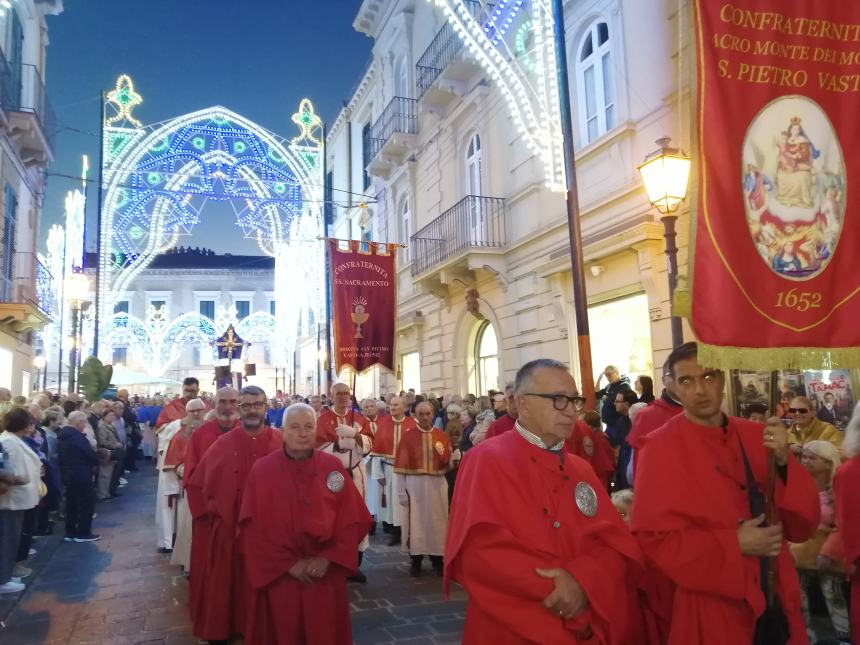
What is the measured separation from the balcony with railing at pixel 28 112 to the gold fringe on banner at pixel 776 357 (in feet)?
57.6

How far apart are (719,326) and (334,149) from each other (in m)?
27.8

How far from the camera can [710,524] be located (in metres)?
2.79

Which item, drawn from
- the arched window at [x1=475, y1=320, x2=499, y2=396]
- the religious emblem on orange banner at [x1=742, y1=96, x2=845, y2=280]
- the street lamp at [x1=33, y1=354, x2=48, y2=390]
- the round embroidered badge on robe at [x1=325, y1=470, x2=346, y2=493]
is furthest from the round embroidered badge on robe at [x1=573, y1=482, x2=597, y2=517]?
the street lamp at [x1=33, y1=354, x2=48, y2=390]

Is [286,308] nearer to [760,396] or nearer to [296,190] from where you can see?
[296,190]

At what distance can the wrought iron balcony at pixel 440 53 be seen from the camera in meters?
15.7

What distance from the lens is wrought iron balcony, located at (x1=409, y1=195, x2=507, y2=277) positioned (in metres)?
14.3

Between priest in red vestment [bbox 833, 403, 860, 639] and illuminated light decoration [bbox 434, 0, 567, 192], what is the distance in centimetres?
621

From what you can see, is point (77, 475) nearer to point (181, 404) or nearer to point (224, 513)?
point (181, 404)

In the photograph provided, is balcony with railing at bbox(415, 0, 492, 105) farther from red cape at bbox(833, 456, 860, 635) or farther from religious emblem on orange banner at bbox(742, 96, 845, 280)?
red cape at bbox(833, 456, 860, 635)

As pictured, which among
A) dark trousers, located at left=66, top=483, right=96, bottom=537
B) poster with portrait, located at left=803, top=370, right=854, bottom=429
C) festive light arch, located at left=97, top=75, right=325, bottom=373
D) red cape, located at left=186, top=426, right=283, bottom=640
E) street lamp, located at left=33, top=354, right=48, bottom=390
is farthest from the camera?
street lamp, located at left=33, top=354, right=48, bottom=390

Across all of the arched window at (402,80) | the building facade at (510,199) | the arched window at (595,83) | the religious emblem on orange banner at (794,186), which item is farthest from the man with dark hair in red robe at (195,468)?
the arched window at (402,80)

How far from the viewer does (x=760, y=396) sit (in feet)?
25.8

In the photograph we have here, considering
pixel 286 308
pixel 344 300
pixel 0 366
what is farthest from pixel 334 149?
pixel 344 300

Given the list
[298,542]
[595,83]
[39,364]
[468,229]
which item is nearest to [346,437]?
[298,542]
